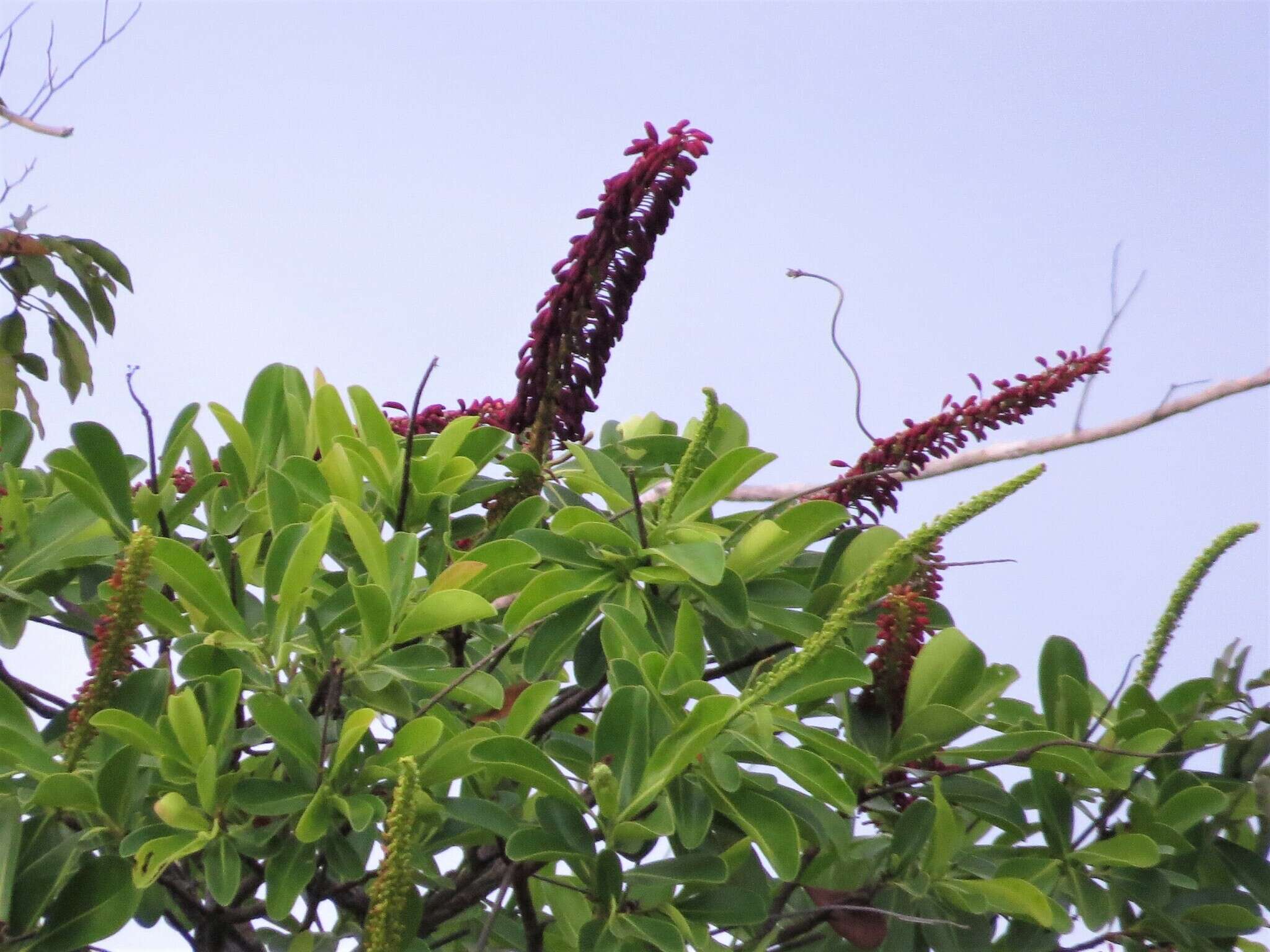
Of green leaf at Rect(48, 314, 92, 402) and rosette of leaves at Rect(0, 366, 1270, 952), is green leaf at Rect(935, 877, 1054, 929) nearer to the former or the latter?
rosette of leaves at Rect(0, 366, 1270, 952)

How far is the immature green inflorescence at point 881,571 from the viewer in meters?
0.95

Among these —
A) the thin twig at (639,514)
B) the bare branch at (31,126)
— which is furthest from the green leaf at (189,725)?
the bare branch at (31,126)

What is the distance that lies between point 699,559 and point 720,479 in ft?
0.43

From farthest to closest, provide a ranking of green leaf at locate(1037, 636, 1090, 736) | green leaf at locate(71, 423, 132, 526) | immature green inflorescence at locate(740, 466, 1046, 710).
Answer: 1. green leaf at locate(1037, 636, 1090, 736)
2. green leaf at locate(71, 423, 132, 526)
3. immature green inflorescence at locate(740, 466, 1046, 710)

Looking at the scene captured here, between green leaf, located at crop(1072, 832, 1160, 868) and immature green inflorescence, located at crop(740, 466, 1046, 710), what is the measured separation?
427mm

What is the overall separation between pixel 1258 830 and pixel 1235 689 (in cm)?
14

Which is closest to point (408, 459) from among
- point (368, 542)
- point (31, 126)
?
point (368, 542)

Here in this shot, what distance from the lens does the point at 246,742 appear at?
1.10 m

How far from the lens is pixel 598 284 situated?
125 centimetres

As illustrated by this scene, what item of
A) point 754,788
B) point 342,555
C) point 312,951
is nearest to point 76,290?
point 342,555

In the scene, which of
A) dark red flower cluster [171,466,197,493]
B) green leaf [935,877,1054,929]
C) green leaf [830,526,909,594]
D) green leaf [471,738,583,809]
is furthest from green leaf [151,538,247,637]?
green leaf [935,877,1054,929]

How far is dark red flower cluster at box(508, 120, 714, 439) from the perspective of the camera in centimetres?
122

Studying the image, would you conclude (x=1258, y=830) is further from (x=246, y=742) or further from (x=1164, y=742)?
(x=246, y=742)

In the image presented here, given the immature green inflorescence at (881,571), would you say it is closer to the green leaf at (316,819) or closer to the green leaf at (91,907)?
the green leaf at (316,819)
